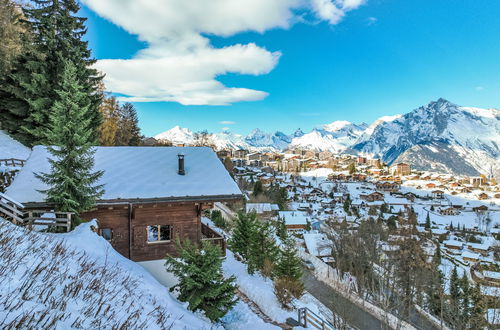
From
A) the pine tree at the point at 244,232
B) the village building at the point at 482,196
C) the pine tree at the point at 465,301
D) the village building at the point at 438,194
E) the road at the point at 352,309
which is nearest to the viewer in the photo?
the pine tree at the point at 244,232

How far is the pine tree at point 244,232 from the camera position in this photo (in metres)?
19.3

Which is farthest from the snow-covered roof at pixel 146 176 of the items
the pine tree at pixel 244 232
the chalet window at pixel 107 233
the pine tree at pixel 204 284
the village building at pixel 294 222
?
the village building at pixel 294 222

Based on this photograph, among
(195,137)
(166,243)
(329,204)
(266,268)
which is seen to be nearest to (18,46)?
(166,243)

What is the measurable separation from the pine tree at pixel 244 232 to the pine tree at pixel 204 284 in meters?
9.70

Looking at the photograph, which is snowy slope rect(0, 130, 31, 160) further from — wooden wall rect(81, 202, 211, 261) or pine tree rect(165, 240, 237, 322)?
pine tree rect(165, 240, 237, 322)

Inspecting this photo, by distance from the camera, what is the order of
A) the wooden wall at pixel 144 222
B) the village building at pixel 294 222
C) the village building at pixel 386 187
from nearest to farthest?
the wooden wall at pixel 144 222, the village building at pixel 294 222, the village building at pixel 386 187

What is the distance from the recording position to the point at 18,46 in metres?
19.9

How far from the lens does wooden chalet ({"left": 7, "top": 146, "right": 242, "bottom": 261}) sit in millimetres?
12195

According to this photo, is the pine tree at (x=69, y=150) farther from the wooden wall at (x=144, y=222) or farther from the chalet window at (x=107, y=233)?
the chalet window at (x=107, y=233)

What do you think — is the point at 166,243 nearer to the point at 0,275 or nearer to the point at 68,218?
the point at 68,218

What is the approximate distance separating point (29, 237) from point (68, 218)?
341 centimetres

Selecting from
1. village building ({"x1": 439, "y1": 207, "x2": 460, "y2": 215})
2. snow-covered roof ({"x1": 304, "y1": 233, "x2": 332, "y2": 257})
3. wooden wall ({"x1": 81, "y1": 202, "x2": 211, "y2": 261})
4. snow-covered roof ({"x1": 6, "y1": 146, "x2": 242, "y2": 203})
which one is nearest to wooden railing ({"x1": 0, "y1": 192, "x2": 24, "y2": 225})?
snow-covered roof ({"x1": 6, "y1": 146, "x2": 242, "y2": 203})

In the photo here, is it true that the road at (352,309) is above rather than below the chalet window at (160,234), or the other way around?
below

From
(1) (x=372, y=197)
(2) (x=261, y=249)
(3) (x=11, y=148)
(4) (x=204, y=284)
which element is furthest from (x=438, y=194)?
(3) (x=11, y=148)
